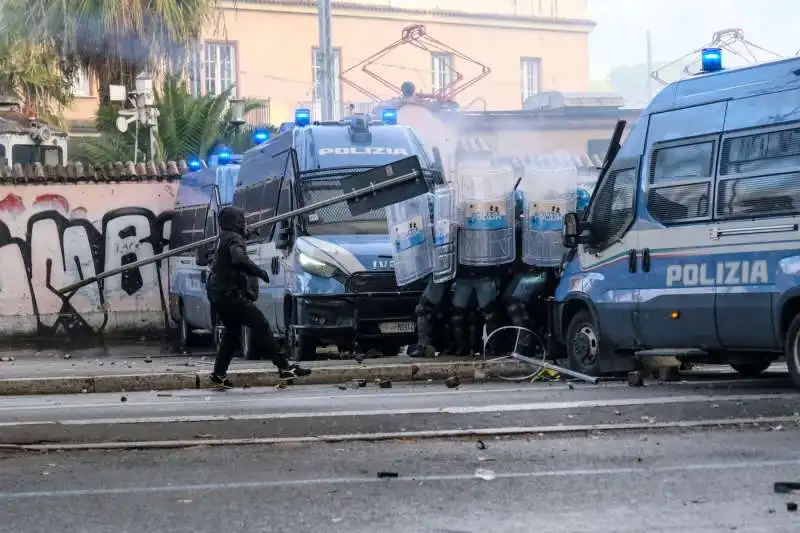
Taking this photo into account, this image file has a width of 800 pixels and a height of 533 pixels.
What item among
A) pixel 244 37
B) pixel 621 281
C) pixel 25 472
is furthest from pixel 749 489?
pixel 244 37

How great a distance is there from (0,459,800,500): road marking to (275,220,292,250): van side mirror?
28.2ft

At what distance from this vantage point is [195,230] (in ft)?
66.3

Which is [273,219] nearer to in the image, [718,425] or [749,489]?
[718,425]

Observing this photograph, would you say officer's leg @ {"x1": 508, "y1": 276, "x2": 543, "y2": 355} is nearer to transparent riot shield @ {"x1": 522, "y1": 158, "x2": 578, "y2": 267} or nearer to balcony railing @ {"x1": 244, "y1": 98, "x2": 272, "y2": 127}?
transparent riot shield @ {"x1": 522, "y1": 158, "x2": 578, "y2": 267}

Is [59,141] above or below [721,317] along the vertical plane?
above

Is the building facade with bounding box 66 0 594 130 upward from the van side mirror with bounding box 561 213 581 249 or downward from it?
upward

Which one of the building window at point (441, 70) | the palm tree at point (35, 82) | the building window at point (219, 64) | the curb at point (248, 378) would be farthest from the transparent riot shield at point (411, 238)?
the building window at point (441, 70)

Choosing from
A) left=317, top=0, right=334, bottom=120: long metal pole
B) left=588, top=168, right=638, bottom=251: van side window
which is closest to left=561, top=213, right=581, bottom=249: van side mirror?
left=588, top=168, right=638, bottom=251: van side window

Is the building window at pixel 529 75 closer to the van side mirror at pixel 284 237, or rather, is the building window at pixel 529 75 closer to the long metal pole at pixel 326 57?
the long metal pole at pixel 326 57

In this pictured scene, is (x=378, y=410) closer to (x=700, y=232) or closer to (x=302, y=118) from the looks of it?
(x=700, y=232)

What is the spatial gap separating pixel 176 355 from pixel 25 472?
12128 mm

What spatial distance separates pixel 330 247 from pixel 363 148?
1.66 meters

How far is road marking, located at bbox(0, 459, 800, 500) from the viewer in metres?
6.74

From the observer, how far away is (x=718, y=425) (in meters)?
8.59
